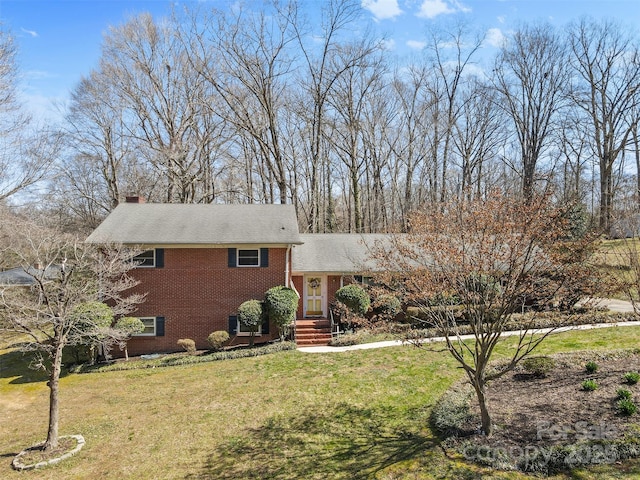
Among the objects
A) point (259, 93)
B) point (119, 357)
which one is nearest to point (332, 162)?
point (259, 93)

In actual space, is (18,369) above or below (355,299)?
below

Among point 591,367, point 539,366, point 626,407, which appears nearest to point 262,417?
point 539,366

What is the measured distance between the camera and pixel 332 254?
741 inches

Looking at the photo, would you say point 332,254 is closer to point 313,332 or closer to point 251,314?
point 313,332

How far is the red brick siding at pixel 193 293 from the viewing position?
51.4 ft

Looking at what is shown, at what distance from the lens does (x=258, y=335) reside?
16047mm

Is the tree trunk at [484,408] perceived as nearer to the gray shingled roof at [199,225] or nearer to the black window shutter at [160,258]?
the gray shingled roof at [199,225]

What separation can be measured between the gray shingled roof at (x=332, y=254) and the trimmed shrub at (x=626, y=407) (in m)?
10.1

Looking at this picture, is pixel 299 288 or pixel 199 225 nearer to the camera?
pixel 199 225

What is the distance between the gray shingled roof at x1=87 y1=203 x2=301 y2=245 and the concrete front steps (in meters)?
3.74

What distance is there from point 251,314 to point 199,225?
4.99 m

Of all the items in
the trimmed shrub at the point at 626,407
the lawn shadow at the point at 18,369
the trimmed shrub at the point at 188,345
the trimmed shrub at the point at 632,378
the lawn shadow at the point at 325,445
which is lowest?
the lawn shadow at the point at 18,369

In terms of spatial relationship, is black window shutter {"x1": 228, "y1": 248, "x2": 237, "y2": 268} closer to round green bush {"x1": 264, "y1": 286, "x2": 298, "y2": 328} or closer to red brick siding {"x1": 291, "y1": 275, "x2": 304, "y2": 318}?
round green bush {"x1": 264, "y1": 286, "x2": 298, "y2": 328}

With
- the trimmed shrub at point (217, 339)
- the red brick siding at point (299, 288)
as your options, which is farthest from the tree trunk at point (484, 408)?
the red brick siding at point (299, 288)
